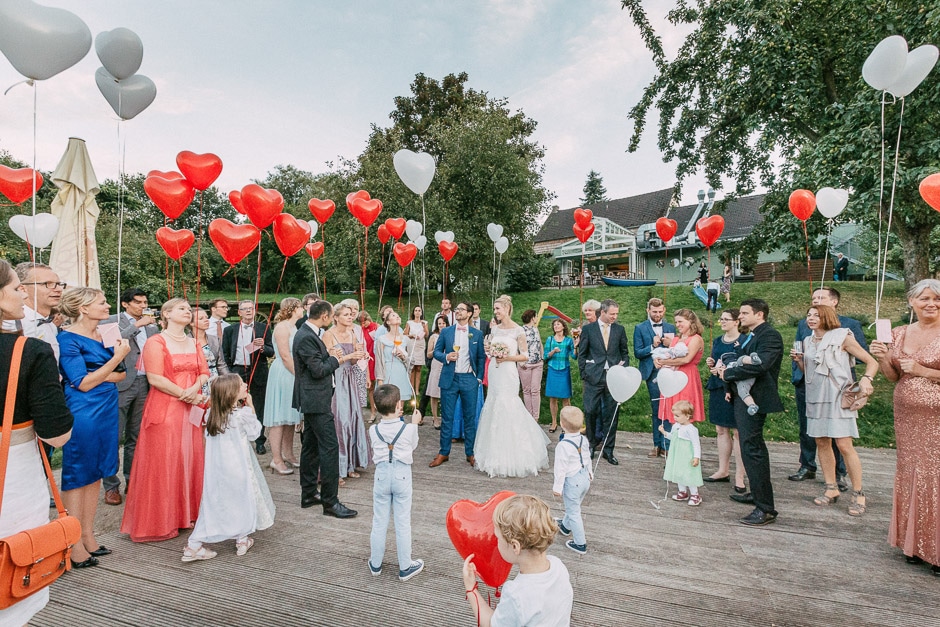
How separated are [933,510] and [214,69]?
34.3 ft

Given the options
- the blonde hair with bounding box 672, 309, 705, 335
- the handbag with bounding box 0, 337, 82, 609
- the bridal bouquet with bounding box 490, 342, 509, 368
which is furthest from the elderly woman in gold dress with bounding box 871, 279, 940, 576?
the handbag with bounding box 0, 337, 82, 609

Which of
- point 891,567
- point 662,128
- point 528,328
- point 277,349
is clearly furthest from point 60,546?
point 662,128

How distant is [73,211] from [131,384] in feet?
9.04

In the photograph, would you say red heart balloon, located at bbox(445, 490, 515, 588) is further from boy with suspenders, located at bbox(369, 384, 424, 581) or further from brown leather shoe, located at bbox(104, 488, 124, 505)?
brown leather shoe, located at bbox(104, 488, 124, 505)

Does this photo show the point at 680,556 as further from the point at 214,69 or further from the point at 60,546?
the point at 214,69

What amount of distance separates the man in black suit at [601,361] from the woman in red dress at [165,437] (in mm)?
4342

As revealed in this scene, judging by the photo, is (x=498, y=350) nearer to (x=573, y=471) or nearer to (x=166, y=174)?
(x=573, y=471)

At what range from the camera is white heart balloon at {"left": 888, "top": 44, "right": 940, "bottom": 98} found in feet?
13.6

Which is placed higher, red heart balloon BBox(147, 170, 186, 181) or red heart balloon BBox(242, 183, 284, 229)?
red heart balloon BBox(147, 170, 186, 181)

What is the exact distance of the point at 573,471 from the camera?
351cm

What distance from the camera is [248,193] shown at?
185 inches

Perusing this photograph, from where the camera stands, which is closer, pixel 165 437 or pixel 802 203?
pixel 165 437

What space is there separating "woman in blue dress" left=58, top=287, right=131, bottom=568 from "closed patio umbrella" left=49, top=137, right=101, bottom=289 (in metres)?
3.25

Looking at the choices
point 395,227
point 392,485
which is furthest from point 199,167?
point 392,485
